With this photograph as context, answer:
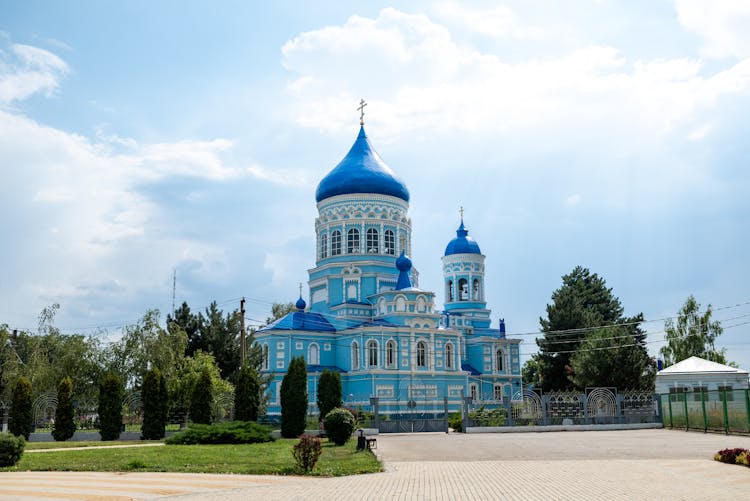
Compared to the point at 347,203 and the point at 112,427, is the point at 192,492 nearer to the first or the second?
the point at 112,427

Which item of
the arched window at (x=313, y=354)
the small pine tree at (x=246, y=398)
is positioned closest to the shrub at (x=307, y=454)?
the small pine tree at (x=246, y=398)

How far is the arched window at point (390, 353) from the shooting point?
43.6 m

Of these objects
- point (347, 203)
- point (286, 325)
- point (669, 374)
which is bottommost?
point (669, 374)

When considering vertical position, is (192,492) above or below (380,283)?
below

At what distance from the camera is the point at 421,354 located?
44.9 metres

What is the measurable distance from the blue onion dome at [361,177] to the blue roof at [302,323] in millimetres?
8107

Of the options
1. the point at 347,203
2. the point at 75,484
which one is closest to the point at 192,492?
the point at 75,484

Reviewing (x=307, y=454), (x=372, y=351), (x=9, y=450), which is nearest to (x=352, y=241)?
(x=372, y=351)

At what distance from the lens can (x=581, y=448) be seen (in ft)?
68.3

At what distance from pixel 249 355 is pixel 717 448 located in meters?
28.3

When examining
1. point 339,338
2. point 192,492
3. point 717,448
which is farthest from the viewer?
point 339,338

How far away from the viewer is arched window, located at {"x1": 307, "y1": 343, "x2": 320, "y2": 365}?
147ft

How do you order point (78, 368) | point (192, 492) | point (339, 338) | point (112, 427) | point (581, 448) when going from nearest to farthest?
point (192, 492) → point (581, 448) → point (112, 427) → point (78, 368) → point (339, 338)

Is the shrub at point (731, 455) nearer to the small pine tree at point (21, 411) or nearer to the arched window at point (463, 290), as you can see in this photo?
the small pine tree at point (21, 411)
